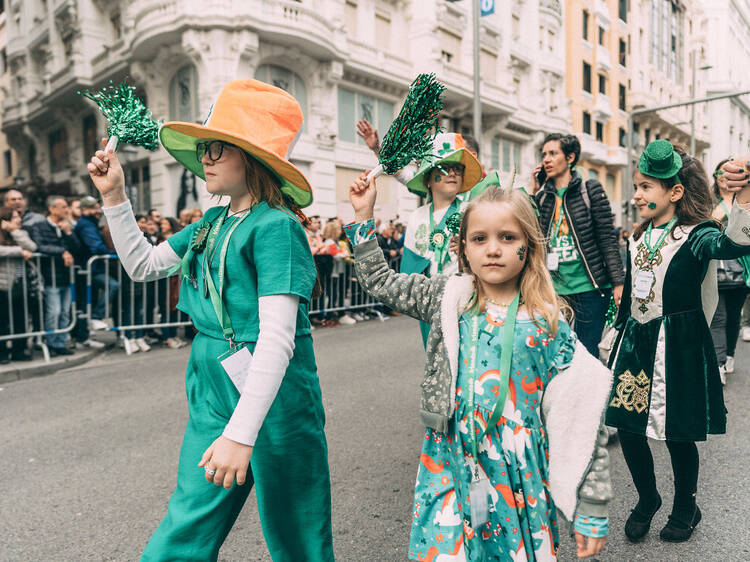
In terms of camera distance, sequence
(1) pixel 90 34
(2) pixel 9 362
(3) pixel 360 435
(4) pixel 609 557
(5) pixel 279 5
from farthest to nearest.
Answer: (1) pixel 90 34
(5) pixel 279 5
(2) pixel 9 362
(3) pixel 360 435
(4) pixel 609 557

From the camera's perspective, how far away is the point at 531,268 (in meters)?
1.97

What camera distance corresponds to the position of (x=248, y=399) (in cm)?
157

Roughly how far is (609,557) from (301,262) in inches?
79.5

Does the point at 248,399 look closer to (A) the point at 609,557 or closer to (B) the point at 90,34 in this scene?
(A) the point at 609,557

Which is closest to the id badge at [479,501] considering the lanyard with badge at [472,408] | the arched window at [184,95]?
the lanyard with badge at [472,408]

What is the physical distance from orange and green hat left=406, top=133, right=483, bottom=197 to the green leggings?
6.11ft

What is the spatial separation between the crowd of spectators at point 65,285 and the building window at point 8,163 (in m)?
26.7

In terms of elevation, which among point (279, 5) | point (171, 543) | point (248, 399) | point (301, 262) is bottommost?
point (171, 543)


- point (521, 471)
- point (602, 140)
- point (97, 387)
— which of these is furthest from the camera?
point (602, 140)

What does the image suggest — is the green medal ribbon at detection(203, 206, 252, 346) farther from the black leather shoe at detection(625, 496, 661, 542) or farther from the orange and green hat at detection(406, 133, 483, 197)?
the black leather shoe at detection(625, 496, 661, 542)

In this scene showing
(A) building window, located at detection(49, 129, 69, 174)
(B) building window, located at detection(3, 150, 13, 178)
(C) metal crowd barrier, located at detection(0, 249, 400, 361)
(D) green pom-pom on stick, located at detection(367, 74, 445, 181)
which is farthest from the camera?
(B) building window, located at detection(3, 150, 13, 178)

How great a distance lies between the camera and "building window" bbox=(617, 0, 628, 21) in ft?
124

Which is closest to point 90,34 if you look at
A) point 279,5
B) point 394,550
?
point 279,5

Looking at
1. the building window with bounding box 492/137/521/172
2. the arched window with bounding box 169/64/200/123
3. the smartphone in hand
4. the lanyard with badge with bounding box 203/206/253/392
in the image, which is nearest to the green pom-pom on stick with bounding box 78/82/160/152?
the lanyard with badge with bounding box 203/206/253/392
